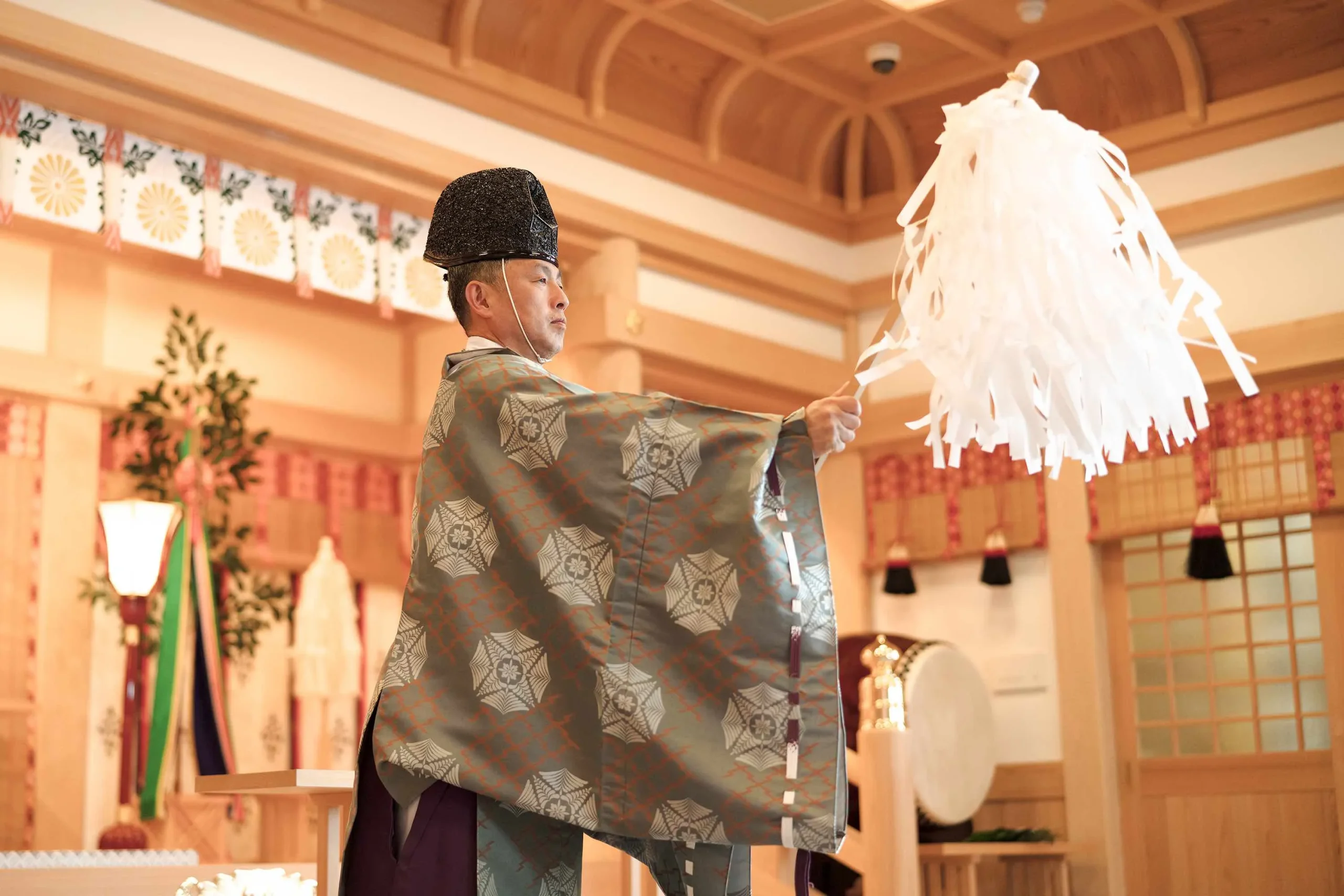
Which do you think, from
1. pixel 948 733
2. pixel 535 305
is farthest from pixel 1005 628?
pixel 535 305

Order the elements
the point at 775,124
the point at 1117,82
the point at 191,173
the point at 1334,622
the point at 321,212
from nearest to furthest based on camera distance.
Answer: the point at 191,173
the point at 321,212
the point at 1334,622
the point at 1117,82
the point at 775,124

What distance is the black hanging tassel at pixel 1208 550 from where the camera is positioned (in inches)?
222

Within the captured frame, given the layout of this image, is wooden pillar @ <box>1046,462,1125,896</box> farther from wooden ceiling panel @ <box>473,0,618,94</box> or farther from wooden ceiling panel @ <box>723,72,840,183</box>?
wooden ceiling panel @ <box>473,0,618,94</box>

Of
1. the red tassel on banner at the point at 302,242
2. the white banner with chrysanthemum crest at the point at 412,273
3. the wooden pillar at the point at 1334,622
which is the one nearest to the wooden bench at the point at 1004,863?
the wooden pillar at the point at 1334,622

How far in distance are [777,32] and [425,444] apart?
3935 millimetres

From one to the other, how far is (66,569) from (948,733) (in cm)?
341

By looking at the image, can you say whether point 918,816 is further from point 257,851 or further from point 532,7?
point 532,7

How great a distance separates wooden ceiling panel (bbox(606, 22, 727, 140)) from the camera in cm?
581

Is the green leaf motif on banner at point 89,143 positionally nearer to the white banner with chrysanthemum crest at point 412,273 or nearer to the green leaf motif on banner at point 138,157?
the green leaf motif on banner at point 138,157

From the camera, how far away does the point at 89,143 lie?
14.9 ft

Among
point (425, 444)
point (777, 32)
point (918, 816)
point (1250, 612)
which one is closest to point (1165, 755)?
point (1250, 612)

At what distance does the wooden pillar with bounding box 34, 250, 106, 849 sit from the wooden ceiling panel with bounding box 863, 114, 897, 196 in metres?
3.28

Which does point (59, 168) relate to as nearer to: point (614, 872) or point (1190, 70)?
point (614, 872)

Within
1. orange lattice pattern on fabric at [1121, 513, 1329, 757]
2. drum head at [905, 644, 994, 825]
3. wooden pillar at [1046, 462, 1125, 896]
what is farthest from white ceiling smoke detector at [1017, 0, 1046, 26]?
Answer: drum head at [905, 644, 994, 825]
